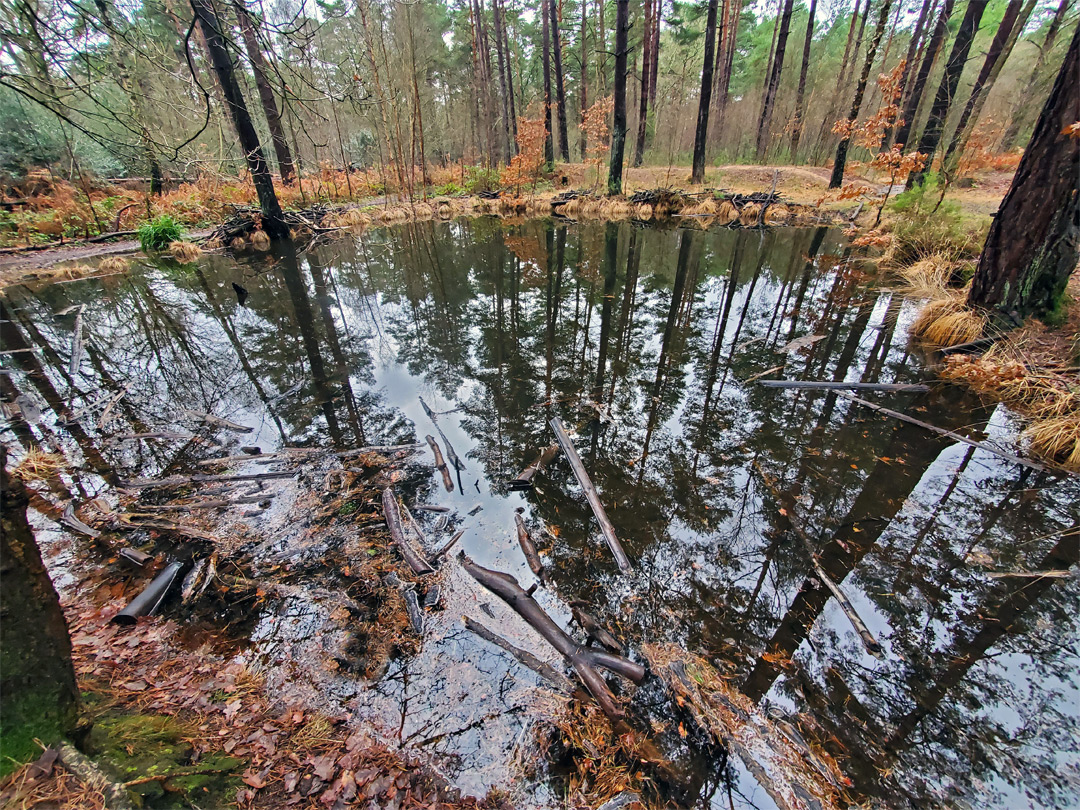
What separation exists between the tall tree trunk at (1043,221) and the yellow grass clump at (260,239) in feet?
54.1

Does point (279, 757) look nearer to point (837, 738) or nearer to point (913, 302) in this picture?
point (837, 738)

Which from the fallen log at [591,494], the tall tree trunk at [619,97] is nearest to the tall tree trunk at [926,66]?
the tall tree trunk at [619,97]

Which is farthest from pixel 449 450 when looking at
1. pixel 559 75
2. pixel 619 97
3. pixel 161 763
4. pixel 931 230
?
pixel 559 75

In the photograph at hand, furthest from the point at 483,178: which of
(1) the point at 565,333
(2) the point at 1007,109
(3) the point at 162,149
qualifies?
(2) the point at 1007,109

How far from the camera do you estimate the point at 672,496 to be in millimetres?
3469

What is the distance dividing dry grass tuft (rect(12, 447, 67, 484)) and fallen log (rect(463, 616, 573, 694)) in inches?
154

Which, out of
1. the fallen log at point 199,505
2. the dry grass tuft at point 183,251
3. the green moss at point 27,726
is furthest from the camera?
the dry grass tuft at point 183,251

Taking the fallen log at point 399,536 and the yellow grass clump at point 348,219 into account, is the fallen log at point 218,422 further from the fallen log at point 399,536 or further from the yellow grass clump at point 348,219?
the yellow grass clump at point 348,219

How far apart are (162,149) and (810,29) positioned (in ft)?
Result: 86.0

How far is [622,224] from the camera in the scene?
14.7 meters

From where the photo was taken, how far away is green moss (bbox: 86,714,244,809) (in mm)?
1401

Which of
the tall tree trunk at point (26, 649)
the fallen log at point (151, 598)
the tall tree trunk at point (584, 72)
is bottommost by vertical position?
the fallen log at point (151, 598)

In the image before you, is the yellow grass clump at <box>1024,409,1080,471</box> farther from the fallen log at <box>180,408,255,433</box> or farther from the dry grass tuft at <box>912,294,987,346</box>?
the fallen log at <box>180,408,255,433</box>

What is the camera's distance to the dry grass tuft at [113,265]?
33.5ft
